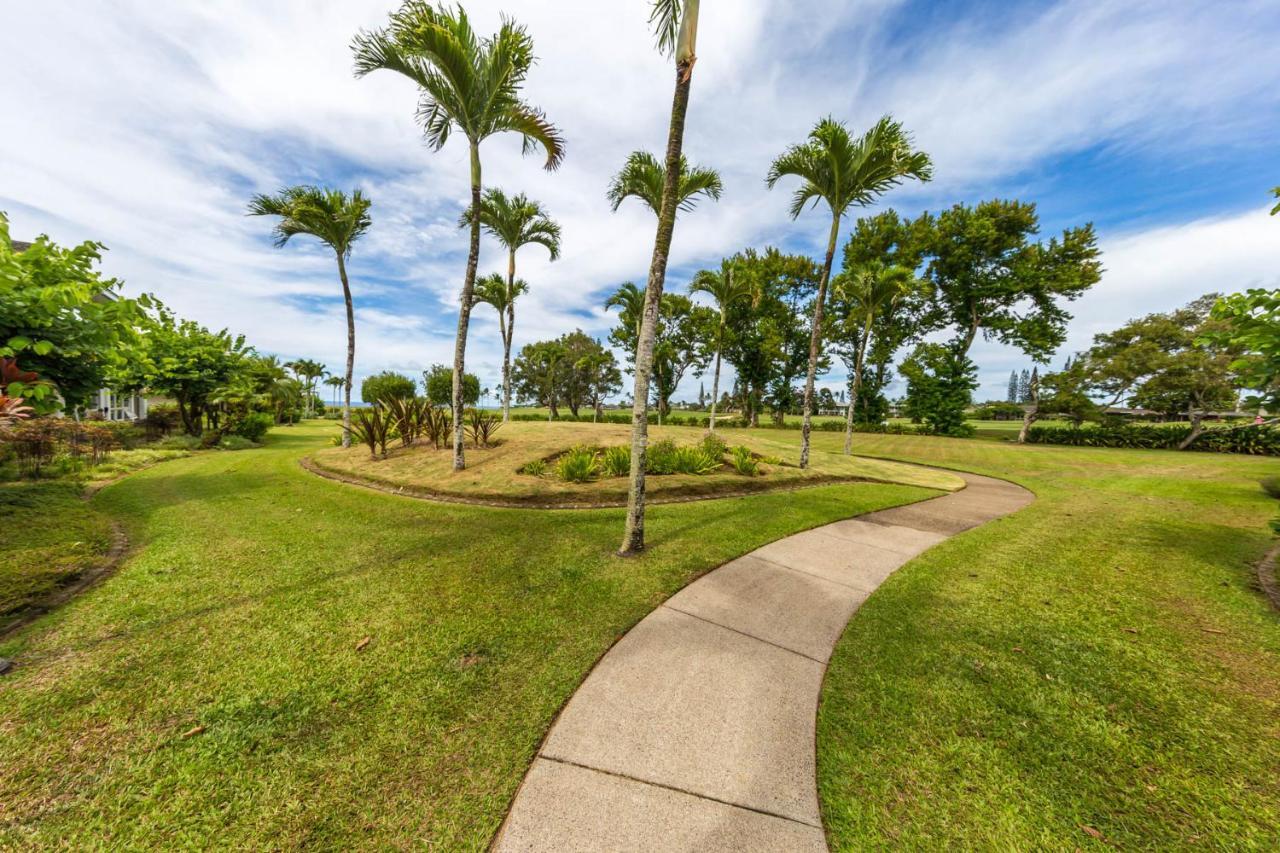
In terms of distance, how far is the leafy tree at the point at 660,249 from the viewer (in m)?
5.07

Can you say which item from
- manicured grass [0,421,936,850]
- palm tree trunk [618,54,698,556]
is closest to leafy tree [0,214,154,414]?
manicured grass [0,421,936,850]

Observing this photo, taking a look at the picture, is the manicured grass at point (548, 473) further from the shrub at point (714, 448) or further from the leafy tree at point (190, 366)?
the leafy tree at point (190, 366)

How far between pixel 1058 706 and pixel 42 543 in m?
10.3

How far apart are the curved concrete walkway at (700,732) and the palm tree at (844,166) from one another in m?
8.50

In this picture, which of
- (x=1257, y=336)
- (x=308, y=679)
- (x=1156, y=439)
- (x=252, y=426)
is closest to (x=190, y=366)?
(x=252, y=426)

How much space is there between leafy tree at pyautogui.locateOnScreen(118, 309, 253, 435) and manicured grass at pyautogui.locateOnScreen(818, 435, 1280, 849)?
1937 centimetres

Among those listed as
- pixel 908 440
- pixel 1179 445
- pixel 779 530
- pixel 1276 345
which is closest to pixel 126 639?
pixel 779 530

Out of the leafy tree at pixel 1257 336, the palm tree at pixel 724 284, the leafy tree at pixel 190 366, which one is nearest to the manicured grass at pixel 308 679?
the leafy tree at pixel 1257 336

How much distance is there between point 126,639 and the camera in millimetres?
3266

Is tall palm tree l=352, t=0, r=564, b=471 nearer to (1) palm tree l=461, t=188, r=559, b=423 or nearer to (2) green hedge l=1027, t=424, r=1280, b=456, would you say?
(1) palm tree l=461, t=188, r=559, b=423

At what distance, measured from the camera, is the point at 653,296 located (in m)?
5.25

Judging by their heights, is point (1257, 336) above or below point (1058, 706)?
above

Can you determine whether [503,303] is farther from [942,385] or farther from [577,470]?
[942,385]

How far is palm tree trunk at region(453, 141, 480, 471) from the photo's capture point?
352 inches
